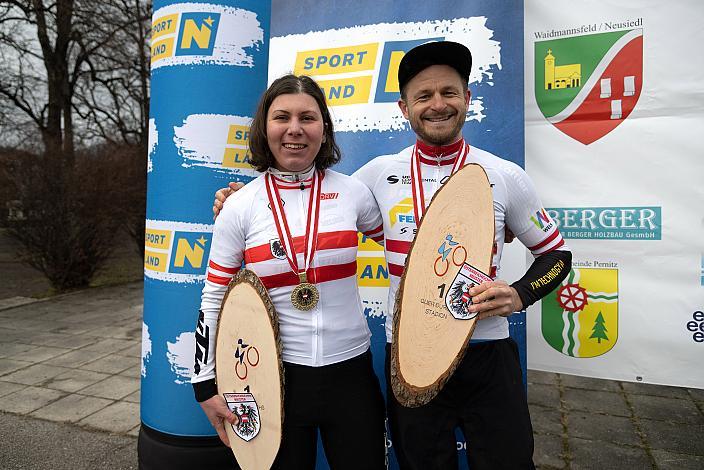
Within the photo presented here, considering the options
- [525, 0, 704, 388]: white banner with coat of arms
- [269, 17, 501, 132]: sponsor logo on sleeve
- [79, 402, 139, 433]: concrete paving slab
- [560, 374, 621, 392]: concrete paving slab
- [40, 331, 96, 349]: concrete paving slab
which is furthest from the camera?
[40, 331, 96, 349]: concrete paving slab

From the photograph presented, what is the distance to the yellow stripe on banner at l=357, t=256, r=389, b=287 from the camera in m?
2.77

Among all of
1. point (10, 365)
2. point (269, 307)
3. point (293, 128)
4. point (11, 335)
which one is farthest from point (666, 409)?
point (11, 335)

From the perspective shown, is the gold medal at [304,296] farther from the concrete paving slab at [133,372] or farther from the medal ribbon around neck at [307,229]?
the concrete paving slab at [133,372]

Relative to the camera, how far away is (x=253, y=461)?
5.72 ft

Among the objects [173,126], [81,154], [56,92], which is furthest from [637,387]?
[56,92]

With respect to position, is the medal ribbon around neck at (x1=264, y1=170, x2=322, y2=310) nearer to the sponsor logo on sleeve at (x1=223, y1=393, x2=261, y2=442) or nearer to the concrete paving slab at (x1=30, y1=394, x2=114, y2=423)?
the sponsor logo on sleeve at (x1=223, y1=393, x2=261, y2=442)

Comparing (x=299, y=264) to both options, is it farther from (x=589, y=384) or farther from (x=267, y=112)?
(x=589, y=384)

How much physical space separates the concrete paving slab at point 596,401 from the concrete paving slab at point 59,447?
10.8ft

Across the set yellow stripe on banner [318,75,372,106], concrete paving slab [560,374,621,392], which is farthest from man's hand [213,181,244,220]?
concrete paving slab [560,374,621,392]

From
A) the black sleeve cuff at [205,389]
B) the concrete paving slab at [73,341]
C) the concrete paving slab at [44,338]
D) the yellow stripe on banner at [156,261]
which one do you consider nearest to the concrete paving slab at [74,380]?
the concrete paving slab at [73,341]

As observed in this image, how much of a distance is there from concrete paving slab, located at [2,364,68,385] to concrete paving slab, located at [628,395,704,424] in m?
5.07

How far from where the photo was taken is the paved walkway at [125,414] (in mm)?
3254

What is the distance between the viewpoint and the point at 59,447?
3389 millimetres

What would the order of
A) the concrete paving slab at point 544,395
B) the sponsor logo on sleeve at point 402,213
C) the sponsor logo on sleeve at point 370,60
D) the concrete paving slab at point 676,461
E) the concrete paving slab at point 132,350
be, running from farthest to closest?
the concrete paving slab at point 132,350
the concrete paving slab at point 544,395
the concrete paving slab at point 676,461
the sponsor logo on sleeve at point 370,60
the sponsor logo on sleeve at point 402,213
